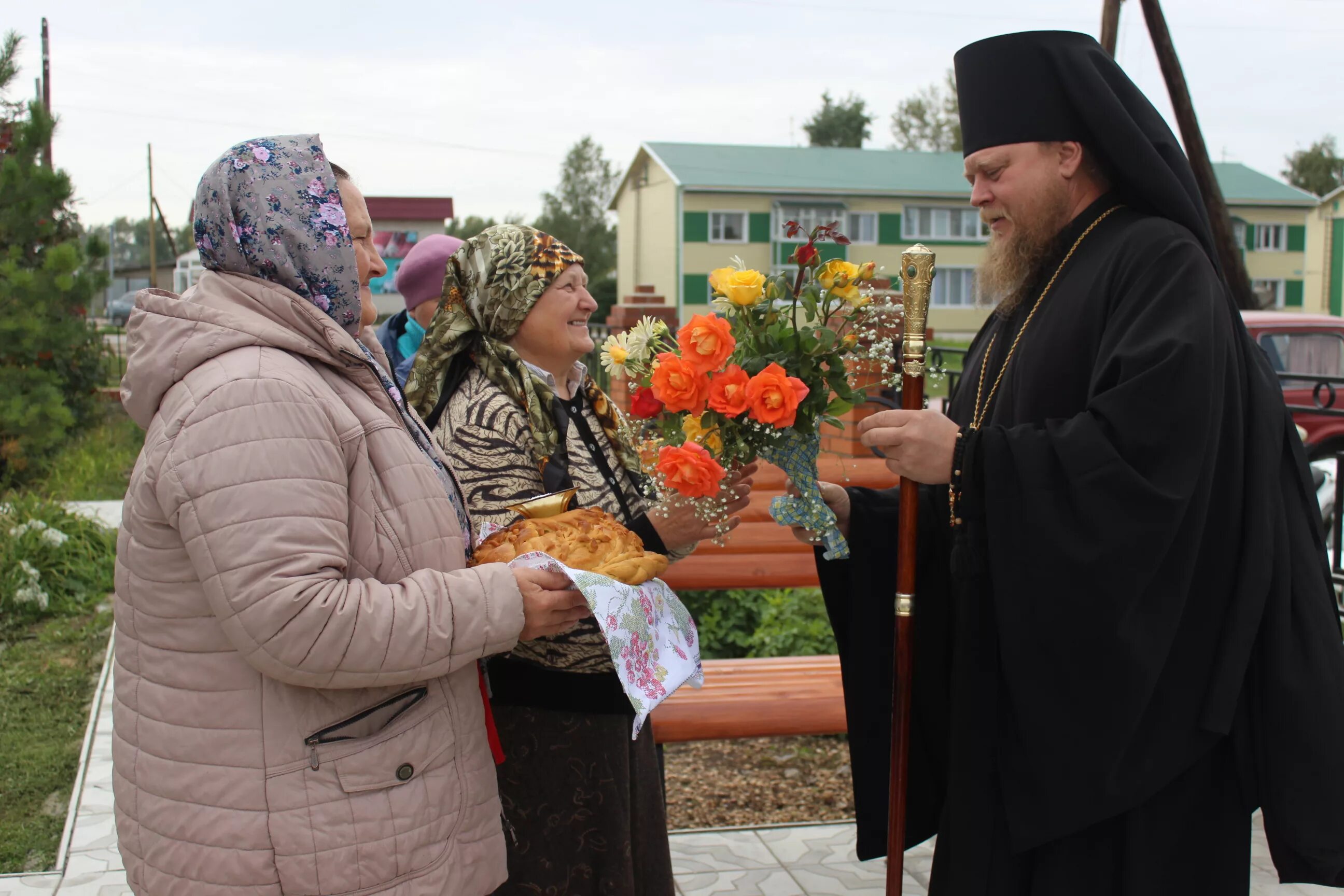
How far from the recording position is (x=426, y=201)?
20.8 meters

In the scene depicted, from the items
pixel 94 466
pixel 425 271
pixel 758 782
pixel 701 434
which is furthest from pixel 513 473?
pixel 94 466

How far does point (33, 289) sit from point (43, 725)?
6159mm

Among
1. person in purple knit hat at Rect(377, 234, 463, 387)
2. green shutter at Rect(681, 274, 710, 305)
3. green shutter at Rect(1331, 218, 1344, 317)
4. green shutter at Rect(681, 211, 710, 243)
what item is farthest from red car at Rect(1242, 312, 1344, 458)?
green shutter at Rect(1331, 218, 1344, 317)

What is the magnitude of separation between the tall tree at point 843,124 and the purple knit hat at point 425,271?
186 feet

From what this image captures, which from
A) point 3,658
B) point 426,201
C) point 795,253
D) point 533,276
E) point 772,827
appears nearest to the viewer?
point 795,253

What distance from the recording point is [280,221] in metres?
1.83

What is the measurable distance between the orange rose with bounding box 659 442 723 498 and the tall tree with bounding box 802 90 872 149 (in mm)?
59427

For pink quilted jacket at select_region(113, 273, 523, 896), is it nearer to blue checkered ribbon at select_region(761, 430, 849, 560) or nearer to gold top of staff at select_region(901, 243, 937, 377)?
blue checkered ribbon at select_region(761, 430, 849, 560)

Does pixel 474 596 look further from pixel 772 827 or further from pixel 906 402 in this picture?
pixel 772 827

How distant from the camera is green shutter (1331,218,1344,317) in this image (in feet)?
133

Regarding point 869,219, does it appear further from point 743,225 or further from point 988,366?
point 988,366

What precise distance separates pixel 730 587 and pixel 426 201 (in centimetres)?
1798

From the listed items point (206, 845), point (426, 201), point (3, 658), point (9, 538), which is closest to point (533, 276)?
point (206, 845)

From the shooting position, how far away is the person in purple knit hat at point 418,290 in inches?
184
